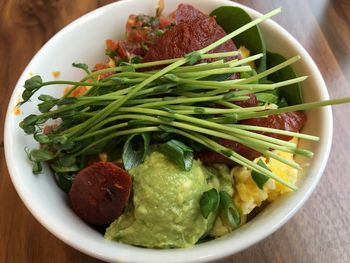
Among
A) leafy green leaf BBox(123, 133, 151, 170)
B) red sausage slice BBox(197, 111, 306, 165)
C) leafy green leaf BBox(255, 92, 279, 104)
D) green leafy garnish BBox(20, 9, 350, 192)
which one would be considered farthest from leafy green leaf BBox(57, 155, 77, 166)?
leafy green leaf BBox(255, 92, 279, 104)

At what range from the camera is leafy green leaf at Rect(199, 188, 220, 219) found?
0.72 meters

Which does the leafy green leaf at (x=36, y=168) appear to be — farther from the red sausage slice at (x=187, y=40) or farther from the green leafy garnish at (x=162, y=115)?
the red sausage slice at (x=187, y=40)

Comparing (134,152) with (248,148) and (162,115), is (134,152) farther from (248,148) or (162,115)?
(248,148)

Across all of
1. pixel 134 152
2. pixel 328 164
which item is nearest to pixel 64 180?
pixel 134 152

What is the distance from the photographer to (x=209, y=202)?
28.3 inches

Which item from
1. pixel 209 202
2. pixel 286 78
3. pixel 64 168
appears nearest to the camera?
pixel 209 202

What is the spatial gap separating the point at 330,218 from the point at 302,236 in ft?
0.26

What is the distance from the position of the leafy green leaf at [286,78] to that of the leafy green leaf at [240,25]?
0.03 m

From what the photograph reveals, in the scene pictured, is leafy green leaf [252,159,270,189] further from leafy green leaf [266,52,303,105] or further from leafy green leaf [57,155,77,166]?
leafy green leaf [57,155,77,166]

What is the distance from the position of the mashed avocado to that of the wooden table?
17cm

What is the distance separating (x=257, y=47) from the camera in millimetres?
951

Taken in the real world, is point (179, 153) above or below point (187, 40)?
below

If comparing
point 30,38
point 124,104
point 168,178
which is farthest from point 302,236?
point 30,38

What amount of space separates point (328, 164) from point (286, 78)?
244 millimetres
